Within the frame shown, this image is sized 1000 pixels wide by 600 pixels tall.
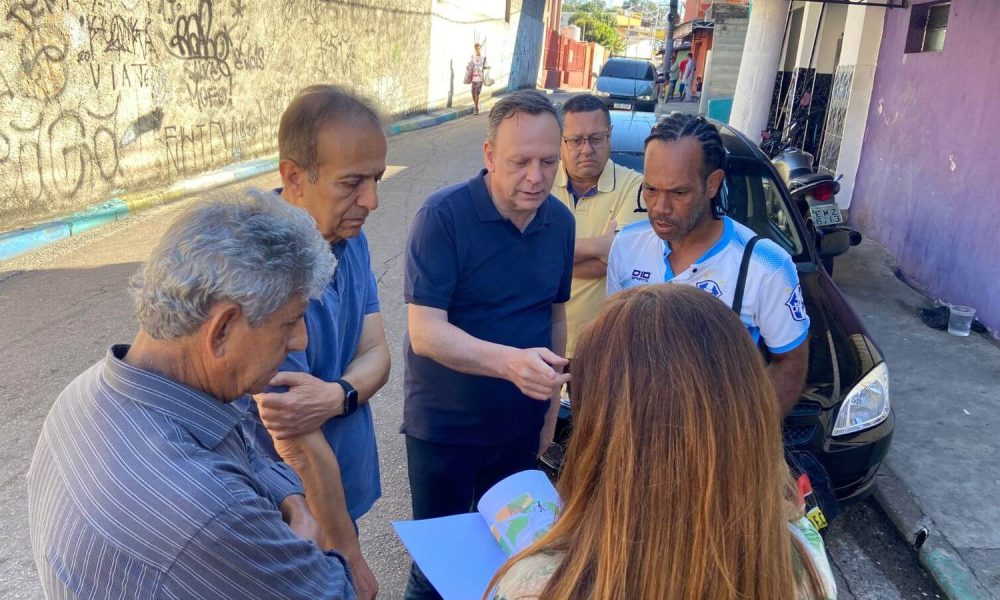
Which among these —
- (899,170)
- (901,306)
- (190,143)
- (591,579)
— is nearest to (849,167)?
(899,170)

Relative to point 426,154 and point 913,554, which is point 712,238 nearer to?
point 913,554

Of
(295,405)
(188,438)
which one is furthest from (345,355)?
(188,438)

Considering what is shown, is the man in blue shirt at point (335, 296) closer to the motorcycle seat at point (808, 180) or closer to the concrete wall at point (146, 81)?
the motorcycle seat at point (808, 180)

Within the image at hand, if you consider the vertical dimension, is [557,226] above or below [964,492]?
above

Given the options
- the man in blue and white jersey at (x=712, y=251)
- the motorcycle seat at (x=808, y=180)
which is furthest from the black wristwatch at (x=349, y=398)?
the motorcycle seat at (x=808, y=180)

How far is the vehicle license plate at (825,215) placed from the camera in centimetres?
635

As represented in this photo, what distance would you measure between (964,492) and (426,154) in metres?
11.1

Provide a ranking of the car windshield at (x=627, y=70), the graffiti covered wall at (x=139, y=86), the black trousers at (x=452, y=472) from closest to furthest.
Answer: the black trousers at (x=452, y=472) < the graffiti covered wall at (x=139, y=86) < the car windshield at (x=627, y=70)

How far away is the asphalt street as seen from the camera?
10.5ft

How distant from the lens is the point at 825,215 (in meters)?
6.45

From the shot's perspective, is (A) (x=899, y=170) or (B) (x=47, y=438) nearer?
(B) (x=47, y=438)

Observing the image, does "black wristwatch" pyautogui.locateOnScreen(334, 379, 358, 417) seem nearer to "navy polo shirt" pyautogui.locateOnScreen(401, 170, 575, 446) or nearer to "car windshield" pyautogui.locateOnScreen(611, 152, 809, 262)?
"navy polo shirt" pyautogui.locateOnScreen(401, 170, 575, 446)

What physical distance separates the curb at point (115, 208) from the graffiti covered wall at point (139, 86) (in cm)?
16

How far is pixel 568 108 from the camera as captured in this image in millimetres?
3586
